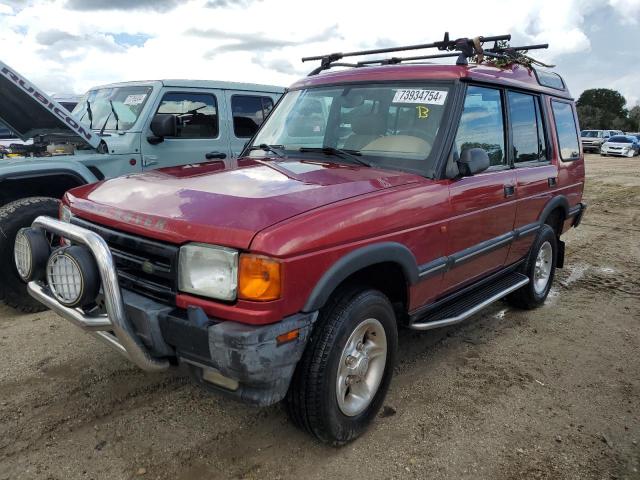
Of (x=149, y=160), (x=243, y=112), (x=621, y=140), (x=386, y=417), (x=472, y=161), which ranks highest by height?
(x=243, y=112)

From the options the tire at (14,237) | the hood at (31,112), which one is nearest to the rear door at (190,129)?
the hood at (31,112)

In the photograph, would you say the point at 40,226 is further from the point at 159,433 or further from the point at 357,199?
the point at 357,199

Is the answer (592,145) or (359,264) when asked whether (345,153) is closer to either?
(359,264)

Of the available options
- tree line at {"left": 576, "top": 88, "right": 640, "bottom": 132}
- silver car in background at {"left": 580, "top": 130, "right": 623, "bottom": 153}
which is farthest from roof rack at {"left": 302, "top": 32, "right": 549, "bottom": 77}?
tree line at {"left": 576, "top": 88, "right": 640, "bottom": 132}

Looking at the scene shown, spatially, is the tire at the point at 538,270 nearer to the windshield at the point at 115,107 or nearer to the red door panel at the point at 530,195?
the red door panel at the point at 530,195

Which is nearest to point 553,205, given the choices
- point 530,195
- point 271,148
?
point 530,195

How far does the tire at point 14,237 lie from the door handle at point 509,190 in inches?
148

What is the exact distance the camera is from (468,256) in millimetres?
3469

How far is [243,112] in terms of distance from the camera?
245 inches

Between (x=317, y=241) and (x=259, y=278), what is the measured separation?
1.05 ft

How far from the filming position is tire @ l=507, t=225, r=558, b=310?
4609mm

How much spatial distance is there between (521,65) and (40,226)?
395 centimetres

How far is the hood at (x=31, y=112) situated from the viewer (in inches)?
174

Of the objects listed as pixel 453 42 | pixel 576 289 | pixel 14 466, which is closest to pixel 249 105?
pixel 453 42
